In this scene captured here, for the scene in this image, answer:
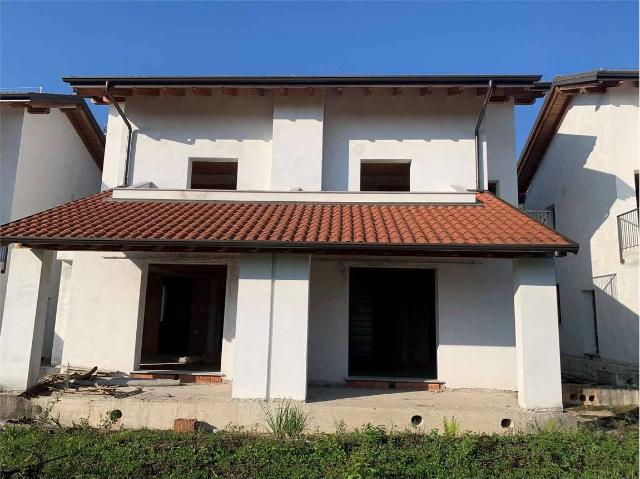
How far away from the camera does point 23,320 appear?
329 inches

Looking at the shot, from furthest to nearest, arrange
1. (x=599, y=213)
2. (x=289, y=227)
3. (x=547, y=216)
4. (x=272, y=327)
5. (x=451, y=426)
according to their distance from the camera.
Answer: (x=547, y=216) → (x=599, y=213) → (x=289, y=227) → (x=272, y=327) → (x=451, y=426)

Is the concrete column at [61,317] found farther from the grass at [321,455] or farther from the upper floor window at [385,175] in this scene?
the upper floor window at [385,175]

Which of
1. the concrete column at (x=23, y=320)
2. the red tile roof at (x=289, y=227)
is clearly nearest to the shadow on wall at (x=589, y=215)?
the red tile roof at (x=289, y=227)

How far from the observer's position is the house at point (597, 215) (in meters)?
11.8

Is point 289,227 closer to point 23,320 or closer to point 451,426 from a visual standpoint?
point 451,426

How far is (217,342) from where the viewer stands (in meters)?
15.0

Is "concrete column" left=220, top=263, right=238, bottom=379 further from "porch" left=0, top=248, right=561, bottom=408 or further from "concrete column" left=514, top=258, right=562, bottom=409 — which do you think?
"concrete column" left=514, top=258, right=562, bottom=409

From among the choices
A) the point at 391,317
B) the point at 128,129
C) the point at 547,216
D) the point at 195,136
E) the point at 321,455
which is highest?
the point at 128,129

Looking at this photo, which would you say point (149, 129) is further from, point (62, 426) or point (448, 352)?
point (448, 352)

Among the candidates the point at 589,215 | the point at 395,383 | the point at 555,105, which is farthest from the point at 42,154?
the point at 589,215

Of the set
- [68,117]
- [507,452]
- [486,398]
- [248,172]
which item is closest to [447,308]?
[486,398]

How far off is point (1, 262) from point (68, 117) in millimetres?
5456

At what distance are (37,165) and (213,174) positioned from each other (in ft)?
18.1

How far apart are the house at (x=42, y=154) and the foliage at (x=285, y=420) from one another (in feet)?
27.2
